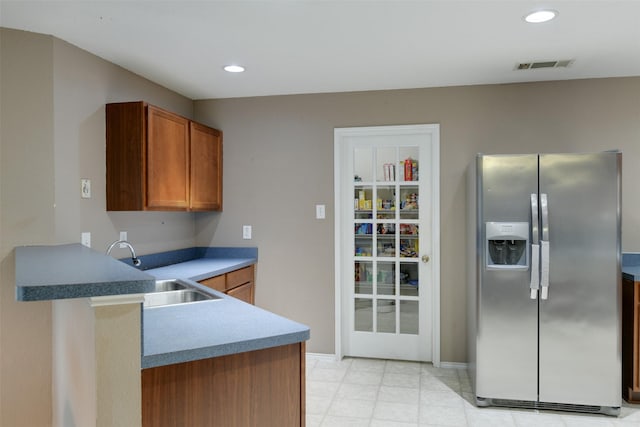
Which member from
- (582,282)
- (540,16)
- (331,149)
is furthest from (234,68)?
(582,282)

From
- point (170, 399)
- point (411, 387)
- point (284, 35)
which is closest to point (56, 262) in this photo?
point (170, 399)

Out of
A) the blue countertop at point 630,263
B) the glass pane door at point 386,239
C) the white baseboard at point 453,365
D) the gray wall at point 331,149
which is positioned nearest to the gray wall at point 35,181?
the gray wall at point 331,149

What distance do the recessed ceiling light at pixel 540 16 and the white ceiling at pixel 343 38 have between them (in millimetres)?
45

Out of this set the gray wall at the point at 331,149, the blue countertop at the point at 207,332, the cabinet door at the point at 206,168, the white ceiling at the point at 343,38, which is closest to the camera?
the blue countertop at the point at 207,332

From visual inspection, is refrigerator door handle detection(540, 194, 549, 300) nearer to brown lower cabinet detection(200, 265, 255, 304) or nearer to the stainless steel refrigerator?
the stainless steel refrigerator

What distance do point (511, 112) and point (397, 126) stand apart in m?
0.91

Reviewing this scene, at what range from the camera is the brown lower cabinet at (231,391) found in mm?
1451

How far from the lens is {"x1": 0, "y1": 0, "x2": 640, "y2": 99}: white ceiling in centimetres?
230

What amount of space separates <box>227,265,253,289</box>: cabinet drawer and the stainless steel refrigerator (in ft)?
6.12

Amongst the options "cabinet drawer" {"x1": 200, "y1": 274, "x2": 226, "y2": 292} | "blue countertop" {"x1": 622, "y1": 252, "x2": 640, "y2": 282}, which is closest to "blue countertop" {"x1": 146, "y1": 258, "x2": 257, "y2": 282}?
"cabinet drawer" {"x1": 200, "y1": 274, "x2": 226, "y2": 292}

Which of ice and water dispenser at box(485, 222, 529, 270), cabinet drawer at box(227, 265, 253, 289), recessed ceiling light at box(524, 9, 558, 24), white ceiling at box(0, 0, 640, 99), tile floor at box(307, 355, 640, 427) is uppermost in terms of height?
white ceiling at box(0, 0, 640, 99)

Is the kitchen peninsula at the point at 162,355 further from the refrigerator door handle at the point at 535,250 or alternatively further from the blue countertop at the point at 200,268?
the refrigerator door handle at the point at 535,250

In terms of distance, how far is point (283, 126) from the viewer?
406 cm

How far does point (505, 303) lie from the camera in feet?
10.0
